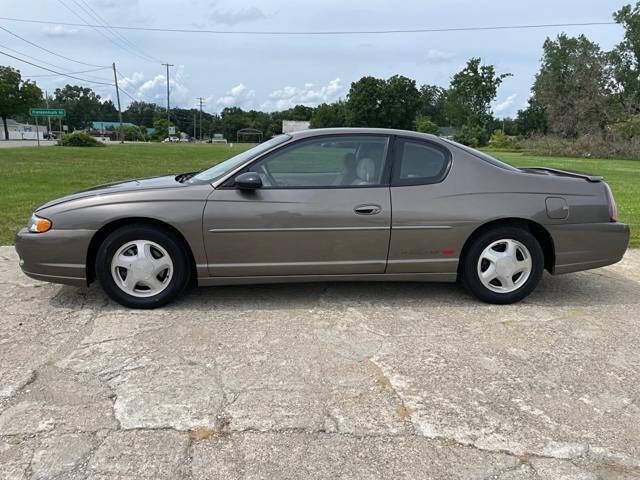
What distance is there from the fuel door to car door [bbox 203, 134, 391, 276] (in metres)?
1.33

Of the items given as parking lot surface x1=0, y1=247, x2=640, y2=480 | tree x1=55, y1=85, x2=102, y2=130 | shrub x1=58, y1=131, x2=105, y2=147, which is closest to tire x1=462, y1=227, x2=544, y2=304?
parking lot surface x1=0, y1=247, x2=640, y2=480

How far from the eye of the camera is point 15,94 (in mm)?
49812

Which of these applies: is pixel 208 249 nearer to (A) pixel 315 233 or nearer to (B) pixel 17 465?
(A) pixel 315 233

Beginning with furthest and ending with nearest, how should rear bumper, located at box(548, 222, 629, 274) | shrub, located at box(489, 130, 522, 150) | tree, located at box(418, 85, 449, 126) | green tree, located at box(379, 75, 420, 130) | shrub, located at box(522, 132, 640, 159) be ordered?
1. tree, located at box(418, 85, 449, 126)
2. green tree, located at box(379, 75, 420, 130)
3. shrub, located at box(489, 130, 522, 150)
4. shrub, located at box(522, 132, 640, 159)
5. rear bumper, located at box(548, 222, 629, 274)

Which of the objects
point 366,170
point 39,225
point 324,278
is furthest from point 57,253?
point 366,170

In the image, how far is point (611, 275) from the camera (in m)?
5.26

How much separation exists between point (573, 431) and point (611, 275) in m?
3.31

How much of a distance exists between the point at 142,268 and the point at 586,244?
3559 mm

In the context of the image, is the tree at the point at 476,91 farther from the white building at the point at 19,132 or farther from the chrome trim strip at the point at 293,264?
the chrome trim strip at the point at 293,264

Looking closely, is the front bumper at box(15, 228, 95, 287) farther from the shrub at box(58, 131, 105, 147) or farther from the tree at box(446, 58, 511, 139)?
the tree at box(446, 58, 511, 139)

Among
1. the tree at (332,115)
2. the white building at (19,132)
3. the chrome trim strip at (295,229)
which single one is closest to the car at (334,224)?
the chrome trim strip at (295,229)

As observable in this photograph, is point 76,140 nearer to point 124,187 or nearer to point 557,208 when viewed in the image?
point 124,187

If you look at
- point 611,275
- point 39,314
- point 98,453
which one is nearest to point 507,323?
point 611,275

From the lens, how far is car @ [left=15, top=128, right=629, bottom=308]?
12.7 feet
